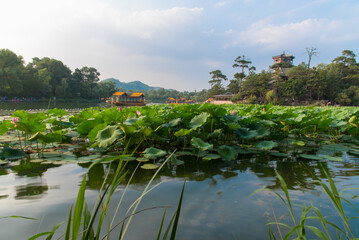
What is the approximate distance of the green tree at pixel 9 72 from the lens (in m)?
24.5

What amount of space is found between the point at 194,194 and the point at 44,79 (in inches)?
1548

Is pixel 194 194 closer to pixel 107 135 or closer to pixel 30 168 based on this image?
pixel 107 135

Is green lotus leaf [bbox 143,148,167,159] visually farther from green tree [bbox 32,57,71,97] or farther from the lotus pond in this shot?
green tree [bbox 32,57,71,97]

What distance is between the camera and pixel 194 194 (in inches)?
51.0

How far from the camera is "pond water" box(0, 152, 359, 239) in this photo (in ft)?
3.14

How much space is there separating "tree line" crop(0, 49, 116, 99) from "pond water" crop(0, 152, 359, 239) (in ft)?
104

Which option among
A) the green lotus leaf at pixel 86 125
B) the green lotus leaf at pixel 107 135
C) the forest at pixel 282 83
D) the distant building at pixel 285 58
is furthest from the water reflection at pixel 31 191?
the distant building at pixel 285 58

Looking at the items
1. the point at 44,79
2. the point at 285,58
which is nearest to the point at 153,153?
the point at 44,79

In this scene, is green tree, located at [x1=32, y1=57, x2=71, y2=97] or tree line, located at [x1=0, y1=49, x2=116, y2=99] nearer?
tree line, located at [x1=0, y1=49, x2=116, y2=99]

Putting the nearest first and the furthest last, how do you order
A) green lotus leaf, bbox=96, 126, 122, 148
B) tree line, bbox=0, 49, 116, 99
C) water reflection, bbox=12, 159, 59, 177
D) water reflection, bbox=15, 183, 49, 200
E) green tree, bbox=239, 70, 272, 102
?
1. water reflection, bbox=15, 183, 49, 200
2. water reflection, bbox=12, 159, 59, 177
3. green lotus leaf, bbox=96, 126, 122, 148
4. tree line, bbox=0, 49, 116, 99
5. green tree, bbox=239, 70, 272, 102

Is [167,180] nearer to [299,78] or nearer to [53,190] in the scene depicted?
[53,190]

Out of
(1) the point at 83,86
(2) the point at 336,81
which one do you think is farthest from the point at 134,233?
(1) the point at 83,86

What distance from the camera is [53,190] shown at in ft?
4.40

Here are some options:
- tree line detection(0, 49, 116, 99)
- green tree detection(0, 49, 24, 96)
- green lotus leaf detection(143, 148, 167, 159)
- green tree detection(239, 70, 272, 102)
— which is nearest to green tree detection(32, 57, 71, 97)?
tree line detection(0, 49, 116, 99)
